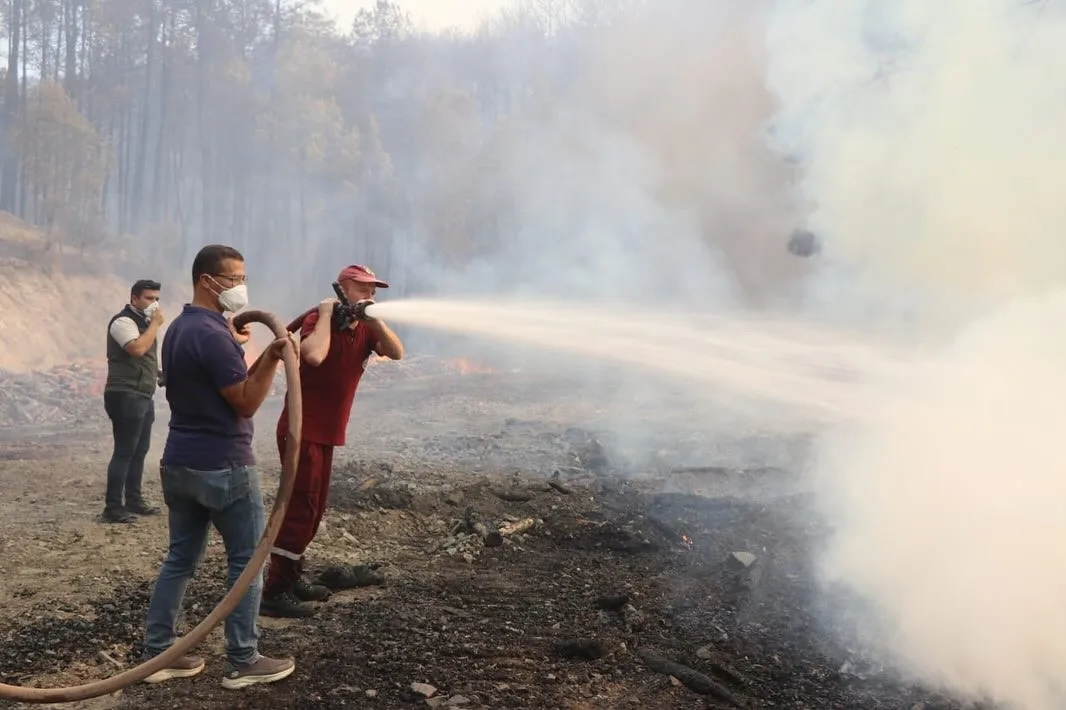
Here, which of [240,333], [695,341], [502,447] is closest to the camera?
[240,333]

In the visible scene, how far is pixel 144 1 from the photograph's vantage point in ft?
96.4

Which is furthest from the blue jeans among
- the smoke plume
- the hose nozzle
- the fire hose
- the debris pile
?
the debris pile

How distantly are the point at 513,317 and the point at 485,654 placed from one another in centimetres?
359

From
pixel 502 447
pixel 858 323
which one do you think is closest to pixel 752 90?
pixel 858 323

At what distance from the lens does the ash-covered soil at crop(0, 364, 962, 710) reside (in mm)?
3438

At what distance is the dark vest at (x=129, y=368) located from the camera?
570cm

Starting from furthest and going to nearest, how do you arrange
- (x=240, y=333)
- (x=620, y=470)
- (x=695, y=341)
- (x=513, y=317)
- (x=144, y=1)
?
(x=144, y=1), (x=620, y=470), (x=695, y=341), (x=513, y=317), (x=240, y=333)

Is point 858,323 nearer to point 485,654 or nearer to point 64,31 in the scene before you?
point 485,654

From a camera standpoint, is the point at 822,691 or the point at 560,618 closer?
the point at 822,691

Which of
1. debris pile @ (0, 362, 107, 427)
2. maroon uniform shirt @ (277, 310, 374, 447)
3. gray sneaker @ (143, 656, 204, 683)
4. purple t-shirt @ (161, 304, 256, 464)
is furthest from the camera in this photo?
debris pile @ (0, 362, 107, 427)

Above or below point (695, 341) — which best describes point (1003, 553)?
below

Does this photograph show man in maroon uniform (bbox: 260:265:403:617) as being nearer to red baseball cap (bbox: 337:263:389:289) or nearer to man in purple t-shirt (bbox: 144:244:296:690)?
red baseball cap (bbox: 337:263:389:289)

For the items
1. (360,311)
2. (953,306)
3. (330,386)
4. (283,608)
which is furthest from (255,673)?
(953,306)

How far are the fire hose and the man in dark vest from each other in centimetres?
265
